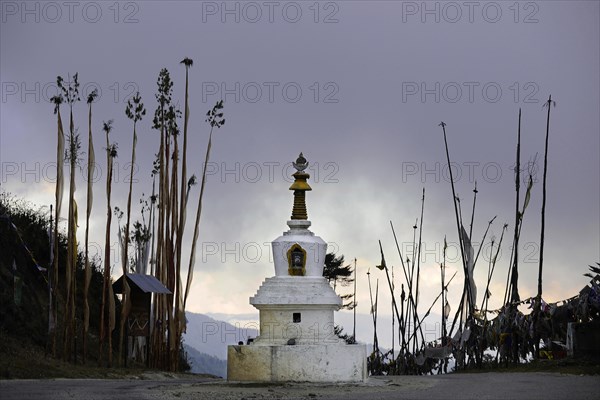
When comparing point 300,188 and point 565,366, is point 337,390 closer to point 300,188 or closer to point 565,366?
point 300,188

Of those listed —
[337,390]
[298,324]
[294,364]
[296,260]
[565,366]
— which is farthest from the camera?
[565,366]

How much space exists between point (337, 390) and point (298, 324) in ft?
12.9

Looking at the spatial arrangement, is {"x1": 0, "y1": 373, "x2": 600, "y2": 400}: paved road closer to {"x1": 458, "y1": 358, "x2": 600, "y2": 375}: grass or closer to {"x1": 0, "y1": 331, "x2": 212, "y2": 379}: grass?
{"x1": 458, "y1": 358, "x2": 600, "y2": 375}: grass

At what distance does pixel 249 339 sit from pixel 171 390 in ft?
17.8

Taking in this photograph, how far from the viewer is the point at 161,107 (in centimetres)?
4172

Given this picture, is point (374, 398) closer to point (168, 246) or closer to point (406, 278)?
point (168, 246)

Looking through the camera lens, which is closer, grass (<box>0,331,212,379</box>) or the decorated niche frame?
grass (<box>0,331,212,379</box>)

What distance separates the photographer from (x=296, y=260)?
99.6 feet

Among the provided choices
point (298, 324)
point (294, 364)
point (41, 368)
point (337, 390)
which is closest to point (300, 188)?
point (298, 324)

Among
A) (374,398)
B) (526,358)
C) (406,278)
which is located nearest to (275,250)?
(374,398)

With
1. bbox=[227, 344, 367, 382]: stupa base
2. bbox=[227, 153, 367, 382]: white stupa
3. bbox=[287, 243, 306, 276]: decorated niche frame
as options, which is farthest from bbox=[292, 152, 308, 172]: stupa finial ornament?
bbox=[227, 344, 367, 382]: stupa base

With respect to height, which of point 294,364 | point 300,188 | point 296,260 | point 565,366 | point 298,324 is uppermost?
point 300,188

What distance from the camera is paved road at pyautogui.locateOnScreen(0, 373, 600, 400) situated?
21.2 m

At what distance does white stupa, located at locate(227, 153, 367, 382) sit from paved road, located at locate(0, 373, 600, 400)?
95 centimetres
